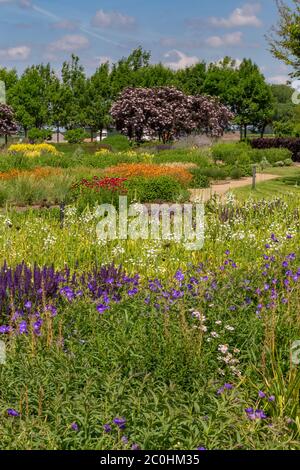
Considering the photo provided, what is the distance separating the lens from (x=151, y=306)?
15.6ft

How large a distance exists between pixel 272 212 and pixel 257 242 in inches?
111

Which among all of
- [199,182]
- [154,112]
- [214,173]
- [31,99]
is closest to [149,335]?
[199,182]

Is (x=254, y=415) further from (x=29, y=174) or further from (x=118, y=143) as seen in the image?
(x=118, y=143)

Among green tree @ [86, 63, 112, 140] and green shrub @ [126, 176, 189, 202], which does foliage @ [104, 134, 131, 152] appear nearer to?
green tree @ [86, 63, 112, 140]

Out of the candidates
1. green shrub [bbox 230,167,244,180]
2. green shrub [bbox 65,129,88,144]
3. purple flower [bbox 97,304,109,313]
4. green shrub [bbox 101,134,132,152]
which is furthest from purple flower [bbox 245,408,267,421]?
green shrub [bbox 65,129,88,144]

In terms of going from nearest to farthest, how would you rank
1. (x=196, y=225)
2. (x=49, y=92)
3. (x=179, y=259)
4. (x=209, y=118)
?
1. (x=179, y=259)
2. (x=196, y=225)
3. (x=209, y=118)
4. (x=49, y=92)

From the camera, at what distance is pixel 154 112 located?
124ft

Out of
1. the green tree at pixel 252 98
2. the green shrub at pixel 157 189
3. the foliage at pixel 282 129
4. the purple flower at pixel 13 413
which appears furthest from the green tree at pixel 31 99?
the purple flower at pixel 13 413

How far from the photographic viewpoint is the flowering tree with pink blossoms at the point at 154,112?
3775 centimetres

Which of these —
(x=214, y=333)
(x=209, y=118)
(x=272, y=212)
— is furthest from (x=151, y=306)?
(x=209, y=118)

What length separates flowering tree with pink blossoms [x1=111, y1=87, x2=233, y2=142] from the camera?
3775 cm

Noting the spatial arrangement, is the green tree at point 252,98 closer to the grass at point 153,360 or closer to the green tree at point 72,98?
the green tree at point 72,98

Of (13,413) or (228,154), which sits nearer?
(13,413)

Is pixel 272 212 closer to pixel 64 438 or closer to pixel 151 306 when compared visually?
pixel 151 306
